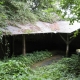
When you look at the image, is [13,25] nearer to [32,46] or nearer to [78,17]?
[32,46]

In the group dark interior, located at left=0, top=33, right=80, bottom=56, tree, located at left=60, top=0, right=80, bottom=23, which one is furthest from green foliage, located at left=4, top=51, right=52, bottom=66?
tree, located at left=60, top=0, right=80, bottom=23

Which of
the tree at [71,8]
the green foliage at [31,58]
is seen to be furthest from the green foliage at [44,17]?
the tree at [71,8]

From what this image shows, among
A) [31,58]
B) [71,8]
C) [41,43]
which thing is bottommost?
[31,58]

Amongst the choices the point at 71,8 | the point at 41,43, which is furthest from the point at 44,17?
the point at 71,8

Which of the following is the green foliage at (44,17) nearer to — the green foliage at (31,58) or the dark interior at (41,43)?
the dark interior at (41,43)

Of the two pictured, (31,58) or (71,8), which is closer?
(71,8)

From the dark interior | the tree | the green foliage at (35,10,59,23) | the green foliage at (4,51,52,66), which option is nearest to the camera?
the tree

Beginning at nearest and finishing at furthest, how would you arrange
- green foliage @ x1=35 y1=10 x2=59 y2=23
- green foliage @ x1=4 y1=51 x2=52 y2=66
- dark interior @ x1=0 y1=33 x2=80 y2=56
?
green foliage @ x1=4 y1=51 x2=52 y2=66 < dark interior @ x1=0 y1=33 x2=80 y2=56 < green foliage @ x1=35 y1=10 x2=59 y2=23

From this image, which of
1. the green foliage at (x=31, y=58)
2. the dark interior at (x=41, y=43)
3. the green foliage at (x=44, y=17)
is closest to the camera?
the green foliage at (x=31, y=58)

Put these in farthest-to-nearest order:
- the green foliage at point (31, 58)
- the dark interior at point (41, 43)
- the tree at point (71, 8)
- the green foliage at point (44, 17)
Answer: the green foliage at point (44, 17), the dark interior at point (41, 43), the green foliage at point (31, 58), the tree at point (71, 8)

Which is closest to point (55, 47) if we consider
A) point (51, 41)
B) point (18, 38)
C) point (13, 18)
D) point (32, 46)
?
point (51, 41)

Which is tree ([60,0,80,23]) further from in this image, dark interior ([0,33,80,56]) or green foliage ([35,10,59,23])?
green foliage ([35,10,59,23])

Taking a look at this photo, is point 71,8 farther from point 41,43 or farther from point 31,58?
point 41,43

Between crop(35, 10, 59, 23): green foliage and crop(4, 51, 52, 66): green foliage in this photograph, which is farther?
crop(35, 10, 59, 23): green foliage
